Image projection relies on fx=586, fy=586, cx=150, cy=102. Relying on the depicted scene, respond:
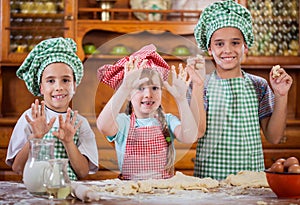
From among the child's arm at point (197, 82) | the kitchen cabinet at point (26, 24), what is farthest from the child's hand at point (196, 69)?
the kitchen cabinet at point (26, 24)

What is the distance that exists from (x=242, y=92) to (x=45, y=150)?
926 millimetres

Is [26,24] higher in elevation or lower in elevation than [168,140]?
higher

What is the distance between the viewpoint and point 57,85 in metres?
2.19

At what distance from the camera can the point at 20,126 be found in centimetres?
218

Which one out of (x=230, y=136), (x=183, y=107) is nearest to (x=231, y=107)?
(x=230, y=136)

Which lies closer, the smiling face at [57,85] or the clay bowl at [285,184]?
the clay bowl at [285,184]

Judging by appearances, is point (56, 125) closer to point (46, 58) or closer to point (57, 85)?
point (57, 85)

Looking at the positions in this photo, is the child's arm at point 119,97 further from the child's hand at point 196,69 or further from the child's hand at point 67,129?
the child's hand at point 196,69

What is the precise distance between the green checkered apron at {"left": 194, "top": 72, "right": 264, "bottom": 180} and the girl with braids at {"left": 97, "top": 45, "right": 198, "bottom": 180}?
0.18 meters

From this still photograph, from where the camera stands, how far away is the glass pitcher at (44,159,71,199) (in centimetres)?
156

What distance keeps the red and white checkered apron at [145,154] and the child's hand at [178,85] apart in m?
0.16

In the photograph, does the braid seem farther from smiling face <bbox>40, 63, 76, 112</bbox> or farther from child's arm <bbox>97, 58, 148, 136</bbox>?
smiling face <bbox>40, 63, 76, 112</bbox>

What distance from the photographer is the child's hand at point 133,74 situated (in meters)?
1.88

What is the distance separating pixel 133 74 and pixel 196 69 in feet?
0.93
